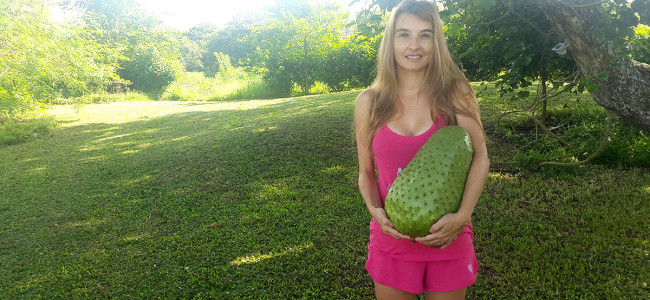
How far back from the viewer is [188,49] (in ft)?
146

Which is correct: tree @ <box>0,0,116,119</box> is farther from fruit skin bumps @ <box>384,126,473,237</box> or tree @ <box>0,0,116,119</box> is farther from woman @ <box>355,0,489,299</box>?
fruit skin bumps @ <box>384,126,473,237</box>

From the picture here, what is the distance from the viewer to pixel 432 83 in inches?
67.7

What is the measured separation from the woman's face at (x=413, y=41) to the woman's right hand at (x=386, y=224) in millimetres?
610

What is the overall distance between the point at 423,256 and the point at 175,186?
176 inches

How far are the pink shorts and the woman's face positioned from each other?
800 mm

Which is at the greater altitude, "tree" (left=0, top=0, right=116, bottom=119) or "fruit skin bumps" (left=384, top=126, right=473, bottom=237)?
"tree" (left=0, top=0, right=116, bottom=119)

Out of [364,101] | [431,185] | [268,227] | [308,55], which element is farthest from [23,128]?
[308,55]

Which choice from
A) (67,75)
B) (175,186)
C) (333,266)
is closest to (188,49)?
(67,75)

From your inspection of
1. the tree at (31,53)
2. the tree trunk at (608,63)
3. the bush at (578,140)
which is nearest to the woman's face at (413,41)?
the tree trunk at (608,63)

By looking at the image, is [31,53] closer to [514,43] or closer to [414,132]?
[514,43]

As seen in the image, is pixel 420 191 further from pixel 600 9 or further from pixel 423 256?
pixel 600 9

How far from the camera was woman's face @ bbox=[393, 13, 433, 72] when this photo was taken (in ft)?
5.47

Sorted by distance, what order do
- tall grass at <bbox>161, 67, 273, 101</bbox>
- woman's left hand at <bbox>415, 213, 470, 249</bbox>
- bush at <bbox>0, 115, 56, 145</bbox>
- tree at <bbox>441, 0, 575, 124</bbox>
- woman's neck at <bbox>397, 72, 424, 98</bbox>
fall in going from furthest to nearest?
tall grass at <bbox>161, 67, 273, 101</bbox>, bush at <bbox>0, 115, 56, 145</bbox>, tree at <bbox>441, 0, 575, 124</bbox>, woman's neck at <bbox>397, 72, 424, 98</bbox>, woman's left hand at <bbox>415, 213, 470, 249</bbox>

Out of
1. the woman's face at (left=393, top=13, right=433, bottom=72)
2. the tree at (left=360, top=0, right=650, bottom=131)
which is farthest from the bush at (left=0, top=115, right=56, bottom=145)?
the woman's face at (left=393, top=13, right=433, bottom=72)
